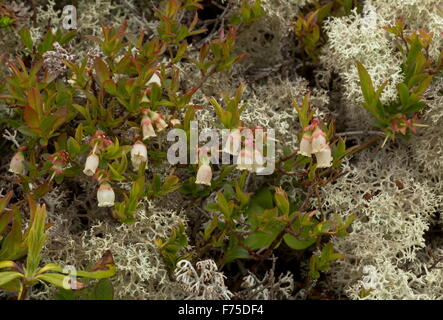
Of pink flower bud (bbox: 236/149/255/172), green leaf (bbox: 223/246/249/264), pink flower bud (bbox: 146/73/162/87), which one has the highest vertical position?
pink flower bud (bbox: 146/73/162/87)

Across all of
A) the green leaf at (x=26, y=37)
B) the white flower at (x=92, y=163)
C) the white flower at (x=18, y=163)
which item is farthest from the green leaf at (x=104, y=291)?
the green leaf at (x=26, y=37)

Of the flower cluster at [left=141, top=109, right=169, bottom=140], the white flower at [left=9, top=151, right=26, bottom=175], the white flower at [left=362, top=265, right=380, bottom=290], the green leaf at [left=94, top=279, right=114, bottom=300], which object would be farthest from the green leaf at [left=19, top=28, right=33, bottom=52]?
the white flower at [left=362, top=265, right=380, bottom=290]

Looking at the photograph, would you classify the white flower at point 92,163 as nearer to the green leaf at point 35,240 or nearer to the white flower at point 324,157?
the green leaf at point 35,240

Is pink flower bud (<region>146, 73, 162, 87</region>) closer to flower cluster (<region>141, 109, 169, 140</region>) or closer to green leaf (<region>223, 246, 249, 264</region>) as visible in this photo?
flower cluster (<region>141, 109, 169, 140</region>)

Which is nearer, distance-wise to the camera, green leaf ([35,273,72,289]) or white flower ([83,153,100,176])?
green leaf ([35,273,72,289])

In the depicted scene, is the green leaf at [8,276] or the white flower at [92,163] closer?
the green leaf at [8,276]

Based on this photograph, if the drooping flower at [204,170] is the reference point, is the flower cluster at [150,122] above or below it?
above

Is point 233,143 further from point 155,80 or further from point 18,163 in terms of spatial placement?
point 18,163

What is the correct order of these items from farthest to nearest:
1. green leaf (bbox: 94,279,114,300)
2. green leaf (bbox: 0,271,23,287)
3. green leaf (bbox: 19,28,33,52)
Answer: green leaf (bbox: 19,28,33,52)
green leaf (bbox: 94,279,114,300)
green leaf (bbox: 0,271,23,287)
